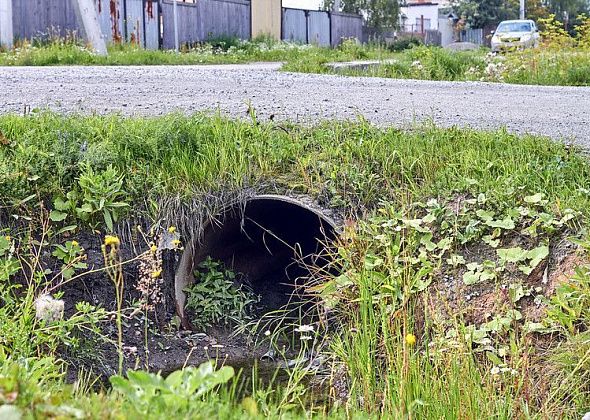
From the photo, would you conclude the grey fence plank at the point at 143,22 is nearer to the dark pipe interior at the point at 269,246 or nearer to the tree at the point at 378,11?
the tree at the point at 378,11

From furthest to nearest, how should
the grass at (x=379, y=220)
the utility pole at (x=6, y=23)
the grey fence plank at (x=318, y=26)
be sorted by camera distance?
the grey fence plank at (x=318, y=26) < the utility pole at (x=6, y=23) < the grass at (x=379, y=220)

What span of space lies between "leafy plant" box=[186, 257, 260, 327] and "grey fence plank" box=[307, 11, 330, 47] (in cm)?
2278

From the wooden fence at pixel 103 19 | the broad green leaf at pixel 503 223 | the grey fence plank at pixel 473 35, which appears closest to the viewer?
the broad green leaf at pixel 503 223

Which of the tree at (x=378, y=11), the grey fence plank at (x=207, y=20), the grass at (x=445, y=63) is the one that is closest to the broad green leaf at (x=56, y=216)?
the grass at (x=445, y=63)

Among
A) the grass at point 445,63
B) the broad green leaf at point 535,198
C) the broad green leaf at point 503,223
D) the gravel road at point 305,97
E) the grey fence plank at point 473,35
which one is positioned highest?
the grey fence plank at point 473,35

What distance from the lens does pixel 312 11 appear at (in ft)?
93.5

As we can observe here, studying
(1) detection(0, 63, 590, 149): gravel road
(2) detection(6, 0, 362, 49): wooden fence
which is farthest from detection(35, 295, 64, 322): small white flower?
(2) detection(6, 0, 362, 49): wooden fence

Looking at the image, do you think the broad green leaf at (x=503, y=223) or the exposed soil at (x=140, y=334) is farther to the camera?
the exposed soil at (x=140, y=334)

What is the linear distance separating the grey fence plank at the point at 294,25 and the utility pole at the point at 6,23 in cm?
1183

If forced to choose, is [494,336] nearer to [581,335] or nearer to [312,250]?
[581,335]

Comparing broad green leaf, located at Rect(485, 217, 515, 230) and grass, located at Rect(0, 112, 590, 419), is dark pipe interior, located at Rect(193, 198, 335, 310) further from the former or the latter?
broad green leaf, located at Rect(485, 217, 515, 230)

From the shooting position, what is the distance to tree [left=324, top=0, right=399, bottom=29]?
3234cm

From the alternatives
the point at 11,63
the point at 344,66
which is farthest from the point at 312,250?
the point at 11,63

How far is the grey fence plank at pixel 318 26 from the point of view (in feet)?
93.3
